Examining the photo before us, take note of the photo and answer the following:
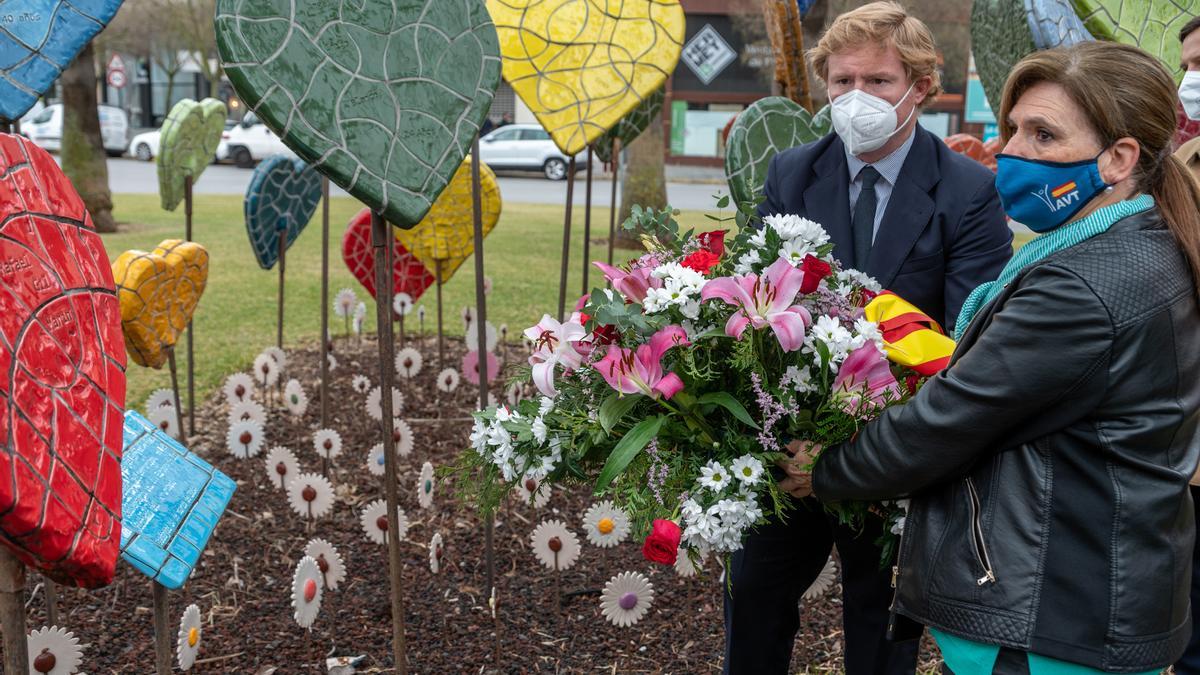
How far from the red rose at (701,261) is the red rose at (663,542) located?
17.7 inches

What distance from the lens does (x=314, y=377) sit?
19.2ft

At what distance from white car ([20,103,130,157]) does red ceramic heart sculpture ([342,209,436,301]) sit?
1984 cm

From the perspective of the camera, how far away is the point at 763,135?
11.9 ft

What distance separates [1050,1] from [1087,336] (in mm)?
1889

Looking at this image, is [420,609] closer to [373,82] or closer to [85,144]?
[373,82]

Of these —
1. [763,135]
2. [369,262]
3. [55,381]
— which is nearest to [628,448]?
[55,381]

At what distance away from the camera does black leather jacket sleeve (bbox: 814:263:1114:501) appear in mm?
1452

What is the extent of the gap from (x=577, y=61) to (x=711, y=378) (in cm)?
180

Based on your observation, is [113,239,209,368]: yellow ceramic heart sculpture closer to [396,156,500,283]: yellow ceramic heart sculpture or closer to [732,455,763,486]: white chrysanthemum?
[396,156,500,283]: yellow ceramic heart sculpture

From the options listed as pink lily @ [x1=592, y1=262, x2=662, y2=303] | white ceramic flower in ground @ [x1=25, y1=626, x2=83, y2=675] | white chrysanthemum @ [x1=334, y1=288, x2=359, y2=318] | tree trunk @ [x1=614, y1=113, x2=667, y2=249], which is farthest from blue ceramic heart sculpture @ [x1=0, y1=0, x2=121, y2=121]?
tree trunk @ [x1=614, y1=113, x2=667, y2=249]

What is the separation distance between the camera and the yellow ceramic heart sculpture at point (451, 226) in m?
4.89

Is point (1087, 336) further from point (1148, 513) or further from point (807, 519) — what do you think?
point (807, 519)

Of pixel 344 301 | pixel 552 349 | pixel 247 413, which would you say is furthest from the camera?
pixel 344 301

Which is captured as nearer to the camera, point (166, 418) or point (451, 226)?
point (166, 418)
